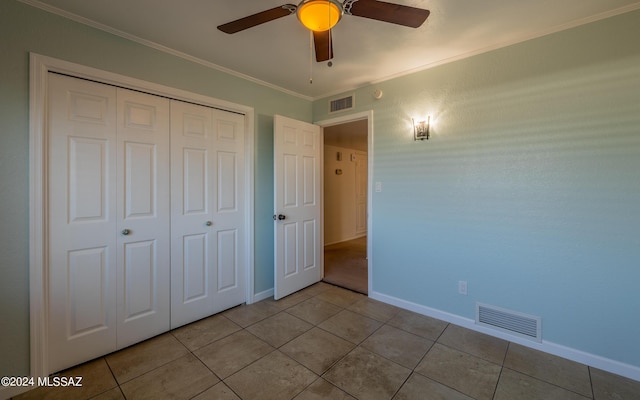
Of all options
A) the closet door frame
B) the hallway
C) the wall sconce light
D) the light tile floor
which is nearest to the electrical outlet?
the light tile floor

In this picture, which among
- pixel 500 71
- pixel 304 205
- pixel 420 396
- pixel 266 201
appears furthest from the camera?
pixel 304 205

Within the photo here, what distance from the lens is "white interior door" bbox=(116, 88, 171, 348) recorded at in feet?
6.85

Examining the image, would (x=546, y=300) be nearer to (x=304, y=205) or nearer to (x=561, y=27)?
(x=561, y=27)

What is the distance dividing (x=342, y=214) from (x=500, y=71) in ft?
14.6

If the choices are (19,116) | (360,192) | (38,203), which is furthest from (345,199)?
(19,116)

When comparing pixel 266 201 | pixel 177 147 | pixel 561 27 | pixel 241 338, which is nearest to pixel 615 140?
pixel 561 27

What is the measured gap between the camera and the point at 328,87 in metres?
3.16

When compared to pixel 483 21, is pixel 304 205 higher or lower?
lower

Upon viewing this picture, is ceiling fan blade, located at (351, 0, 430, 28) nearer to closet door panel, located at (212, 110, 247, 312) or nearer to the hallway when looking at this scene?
closet door panel, located at (212, 110, 247, 312)

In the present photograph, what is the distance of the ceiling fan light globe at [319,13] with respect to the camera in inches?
51.6

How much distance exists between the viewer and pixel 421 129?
2.61 metres

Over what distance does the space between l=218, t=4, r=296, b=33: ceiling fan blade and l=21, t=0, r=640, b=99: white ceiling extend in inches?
10.8

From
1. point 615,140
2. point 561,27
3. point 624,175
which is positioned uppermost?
point 561,27

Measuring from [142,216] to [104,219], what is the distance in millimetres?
247
